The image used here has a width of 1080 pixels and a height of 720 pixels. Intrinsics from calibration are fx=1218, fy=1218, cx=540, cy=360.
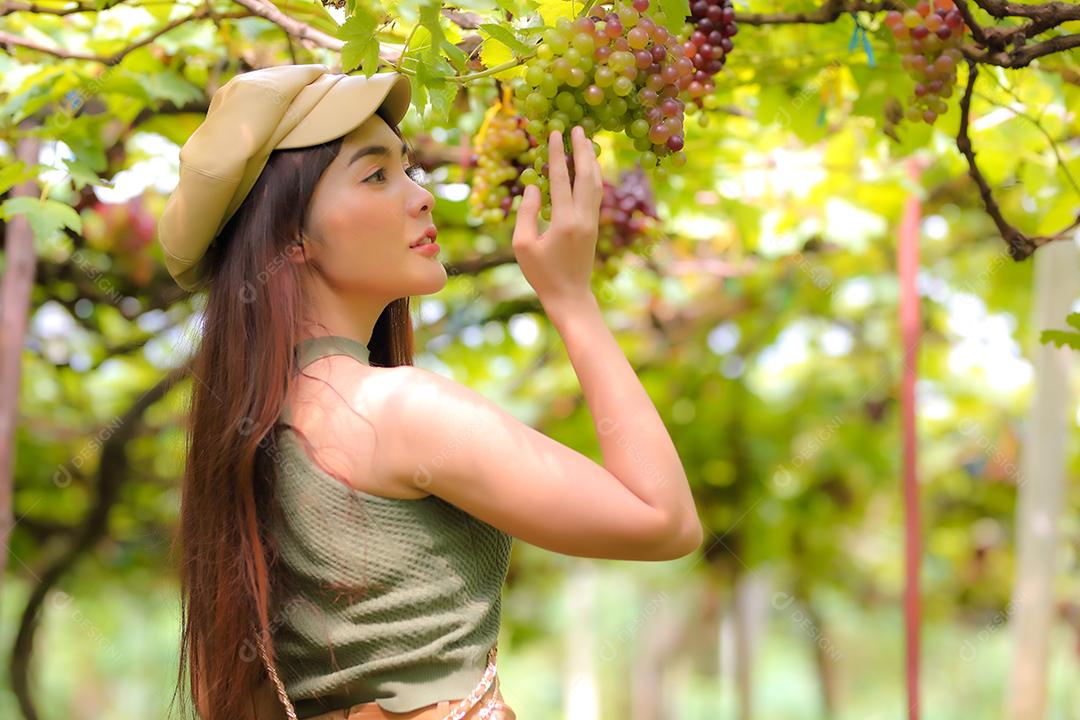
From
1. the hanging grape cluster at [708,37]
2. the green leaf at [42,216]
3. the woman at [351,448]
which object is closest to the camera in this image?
the woman at [351,448]

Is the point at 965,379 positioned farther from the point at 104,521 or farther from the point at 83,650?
the point at 83,650

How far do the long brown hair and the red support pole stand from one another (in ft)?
6.83

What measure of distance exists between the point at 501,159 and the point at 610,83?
600mm

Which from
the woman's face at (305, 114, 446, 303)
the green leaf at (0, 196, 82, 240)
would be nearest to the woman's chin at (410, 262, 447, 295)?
the woman's face at (305, 114, 446, 303)

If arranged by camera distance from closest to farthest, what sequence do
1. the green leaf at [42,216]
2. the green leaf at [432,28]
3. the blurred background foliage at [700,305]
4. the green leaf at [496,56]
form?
1. the green leaf at [432,28]
2. the green leaf at [496,56]
3. the green leaf at [42,216]
4. the blurred background foliage at [700,305]

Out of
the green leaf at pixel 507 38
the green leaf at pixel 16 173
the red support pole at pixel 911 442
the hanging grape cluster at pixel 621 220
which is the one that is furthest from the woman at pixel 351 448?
the red support pole at pixel 911 442

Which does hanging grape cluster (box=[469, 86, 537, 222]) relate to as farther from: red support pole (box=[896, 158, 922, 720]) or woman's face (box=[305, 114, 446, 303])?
red support pole (box=[896, 158, 922, 720])

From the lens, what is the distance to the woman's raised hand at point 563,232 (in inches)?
51.2

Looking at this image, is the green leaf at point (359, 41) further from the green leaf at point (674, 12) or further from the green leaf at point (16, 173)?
the green leaf at point (16, 173)

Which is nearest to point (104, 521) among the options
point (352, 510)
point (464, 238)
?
point (464, 238)

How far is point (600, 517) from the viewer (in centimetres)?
122

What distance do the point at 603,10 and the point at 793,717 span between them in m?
16.6

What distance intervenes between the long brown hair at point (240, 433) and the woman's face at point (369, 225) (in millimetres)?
21

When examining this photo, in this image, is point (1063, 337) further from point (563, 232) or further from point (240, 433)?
point (240, 433)
